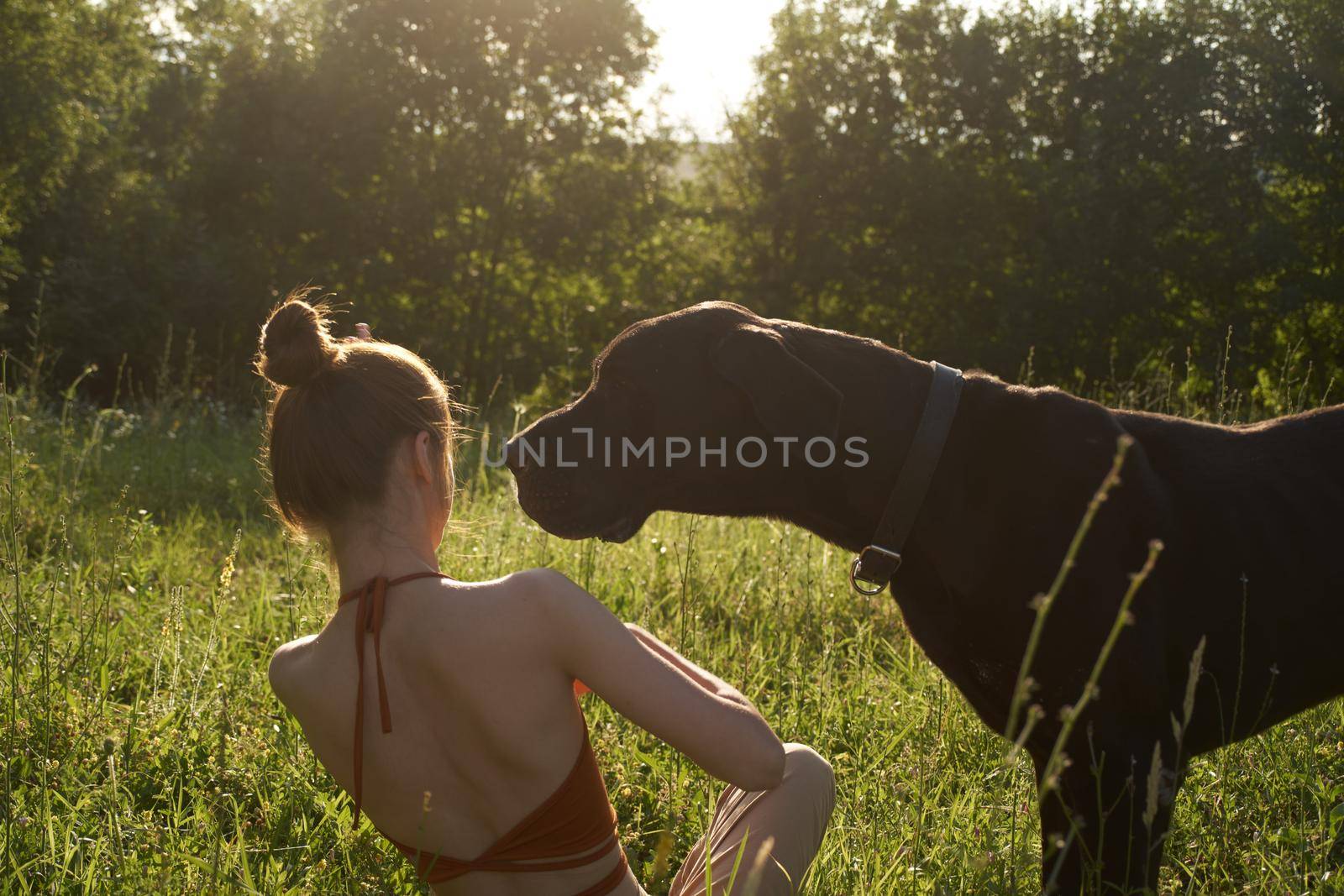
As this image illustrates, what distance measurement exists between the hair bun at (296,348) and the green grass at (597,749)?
0.70m

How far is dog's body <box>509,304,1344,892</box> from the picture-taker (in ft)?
7.38

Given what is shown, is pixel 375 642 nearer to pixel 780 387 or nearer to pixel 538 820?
pixel 538 820

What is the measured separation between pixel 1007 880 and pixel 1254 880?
1.78 ft

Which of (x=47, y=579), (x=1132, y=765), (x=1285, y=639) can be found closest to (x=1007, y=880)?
(x=1132, y=765)

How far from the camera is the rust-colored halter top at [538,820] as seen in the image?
70.6 inches

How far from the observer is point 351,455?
6.22 ft

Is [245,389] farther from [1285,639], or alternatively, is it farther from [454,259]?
[1285,639]

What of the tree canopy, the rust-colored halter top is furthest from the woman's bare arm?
the tree canopy

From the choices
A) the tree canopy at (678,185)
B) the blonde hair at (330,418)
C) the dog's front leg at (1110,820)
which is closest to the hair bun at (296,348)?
the blonde hair at (330,418)

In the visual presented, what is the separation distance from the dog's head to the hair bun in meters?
0.92

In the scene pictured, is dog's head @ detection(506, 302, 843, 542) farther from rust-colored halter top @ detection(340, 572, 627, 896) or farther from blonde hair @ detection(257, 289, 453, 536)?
rust-colored halter top @ detection(340, 572, 627, 896)

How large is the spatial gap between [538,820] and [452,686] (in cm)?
31

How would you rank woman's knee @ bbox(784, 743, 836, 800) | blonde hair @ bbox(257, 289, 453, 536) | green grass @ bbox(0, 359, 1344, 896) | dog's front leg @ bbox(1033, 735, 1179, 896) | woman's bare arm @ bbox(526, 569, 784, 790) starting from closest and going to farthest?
woman's bare arm @ bbox(526, 569, 784, 790) → blonde hair @ bbox(257, 289, 453, 536) → woman's knee @ bbox(784, 743, 836, 800) → dog's front leg @ bbox(1033, 735, 1179, 896) → green grass @ bbox(0, 359, 1344, 896)

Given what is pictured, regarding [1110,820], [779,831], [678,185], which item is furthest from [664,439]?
[678,185]
